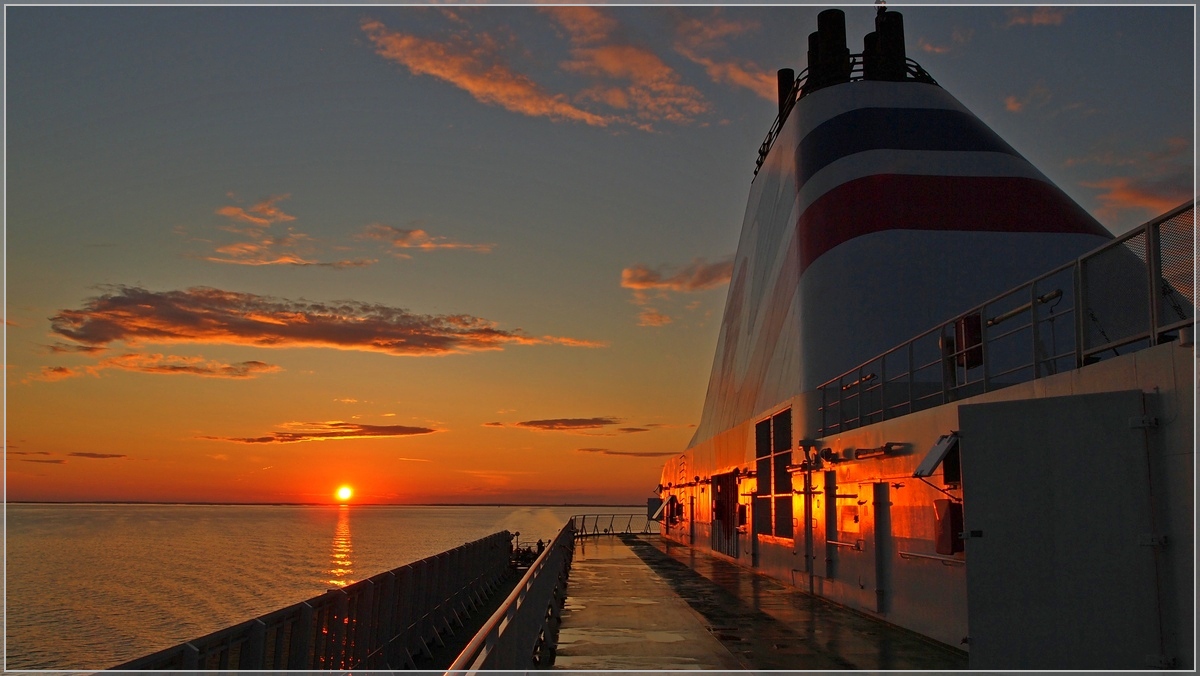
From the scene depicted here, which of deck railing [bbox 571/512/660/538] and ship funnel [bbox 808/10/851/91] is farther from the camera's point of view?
deck railing [bbox 571/512/660/538]

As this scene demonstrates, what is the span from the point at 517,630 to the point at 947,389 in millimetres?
8126

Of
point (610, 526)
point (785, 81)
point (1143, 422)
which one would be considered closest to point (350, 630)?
point (1143, 422)

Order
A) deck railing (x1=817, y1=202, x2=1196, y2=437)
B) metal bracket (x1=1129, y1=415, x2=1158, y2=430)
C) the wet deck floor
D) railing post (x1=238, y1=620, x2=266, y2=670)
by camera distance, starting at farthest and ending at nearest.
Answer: the wet deck floor → railing post (x1=238, y1=620, x2=266, y2=670) → metal bracket (x1=1129, y1=415, x2=1158, y2=430) → deck railing (x1=817, y1=202, x2=1196, y2=437)

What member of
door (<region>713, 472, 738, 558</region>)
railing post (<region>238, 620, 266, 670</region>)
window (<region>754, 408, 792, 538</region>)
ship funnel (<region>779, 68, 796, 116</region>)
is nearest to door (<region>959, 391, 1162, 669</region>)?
railing post (<region>238, 620, 266, 670</region>)

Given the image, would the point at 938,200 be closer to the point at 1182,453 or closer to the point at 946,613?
the point at 946,613

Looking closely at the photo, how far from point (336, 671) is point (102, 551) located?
117949 millimetres

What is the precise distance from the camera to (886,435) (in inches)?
567

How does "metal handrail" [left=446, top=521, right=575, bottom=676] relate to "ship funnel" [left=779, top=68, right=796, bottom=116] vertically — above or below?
below

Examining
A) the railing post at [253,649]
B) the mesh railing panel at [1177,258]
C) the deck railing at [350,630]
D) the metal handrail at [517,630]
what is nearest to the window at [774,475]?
the deck railing at [350,630]

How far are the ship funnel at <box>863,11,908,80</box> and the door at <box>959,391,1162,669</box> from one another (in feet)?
62.8

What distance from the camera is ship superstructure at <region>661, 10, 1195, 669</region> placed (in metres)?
8.07

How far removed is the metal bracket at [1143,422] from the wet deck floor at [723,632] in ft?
13.0

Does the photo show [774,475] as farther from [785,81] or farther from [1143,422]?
[785,81]

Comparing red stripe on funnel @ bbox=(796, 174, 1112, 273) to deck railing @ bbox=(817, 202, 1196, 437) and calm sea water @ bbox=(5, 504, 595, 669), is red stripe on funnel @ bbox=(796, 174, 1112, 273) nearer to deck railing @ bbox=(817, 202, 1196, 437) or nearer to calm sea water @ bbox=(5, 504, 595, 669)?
deck railing @ bbox=(817, 202, 1196, 437)
